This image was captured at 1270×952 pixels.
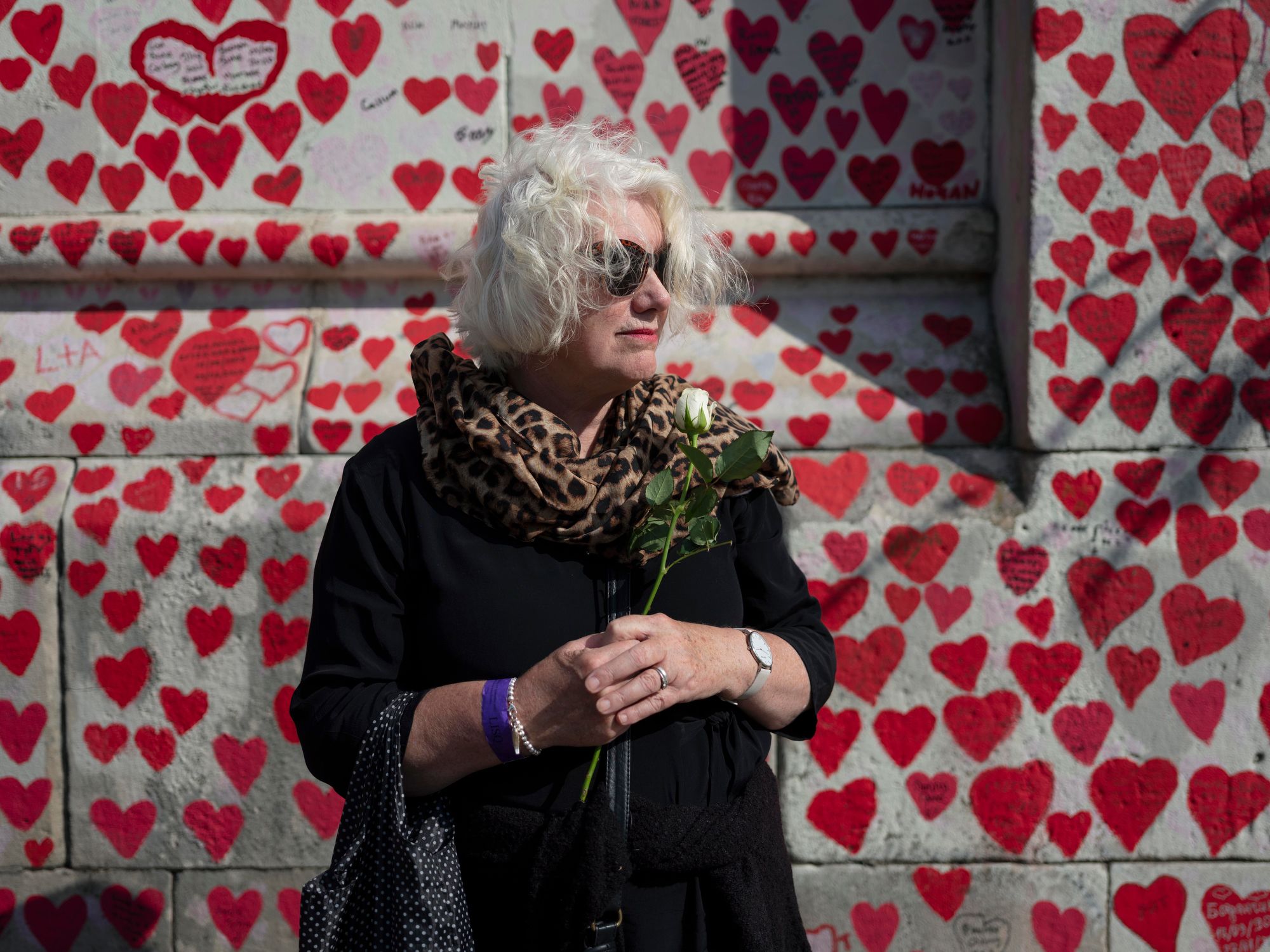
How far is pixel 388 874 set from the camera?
142 cm

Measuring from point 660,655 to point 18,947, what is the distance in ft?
8.11

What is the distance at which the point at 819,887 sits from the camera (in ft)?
8.80

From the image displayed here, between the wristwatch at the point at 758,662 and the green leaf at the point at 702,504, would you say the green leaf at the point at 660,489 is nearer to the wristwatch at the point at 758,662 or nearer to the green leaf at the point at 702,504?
the green leaf at the point at 702,504

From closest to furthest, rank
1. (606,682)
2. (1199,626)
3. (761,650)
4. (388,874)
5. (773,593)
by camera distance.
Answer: (606,682) → (388,874) → (761,650) → (773,593) → (1199,626)

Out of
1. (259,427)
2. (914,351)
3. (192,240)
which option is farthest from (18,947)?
(914,351)

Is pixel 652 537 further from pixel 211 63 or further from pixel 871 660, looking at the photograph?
pixel 211 63

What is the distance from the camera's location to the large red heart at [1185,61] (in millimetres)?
2715

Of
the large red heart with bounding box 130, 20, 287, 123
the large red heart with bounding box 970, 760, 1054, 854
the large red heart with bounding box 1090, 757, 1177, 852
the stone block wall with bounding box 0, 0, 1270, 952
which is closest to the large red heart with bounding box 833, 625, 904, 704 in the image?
the stone block wall with bounding box 0, 0, 1270, 952

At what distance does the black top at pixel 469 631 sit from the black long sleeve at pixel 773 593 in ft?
0.46

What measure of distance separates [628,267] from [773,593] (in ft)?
1.99

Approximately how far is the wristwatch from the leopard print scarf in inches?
7.6

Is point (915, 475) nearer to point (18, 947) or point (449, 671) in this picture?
point (449, 671)

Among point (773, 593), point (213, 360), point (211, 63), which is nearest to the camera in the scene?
point (773, 593)

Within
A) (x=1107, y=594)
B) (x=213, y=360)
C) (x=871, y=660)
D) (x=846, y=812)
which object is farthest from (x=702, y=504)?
(x=213, y=360)
